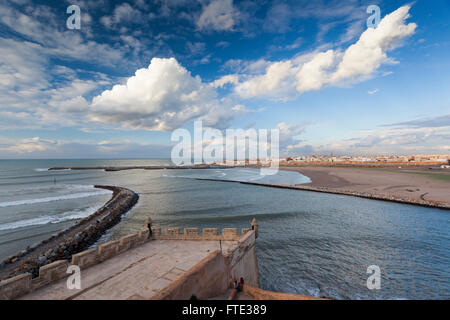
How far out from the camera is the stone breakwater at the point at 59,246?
1317 cm

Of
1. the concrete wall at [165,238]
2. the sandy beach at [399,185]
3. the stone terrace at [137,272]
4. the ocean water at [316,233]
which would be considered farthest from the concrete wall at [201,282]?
the sandy beach at [399,185]

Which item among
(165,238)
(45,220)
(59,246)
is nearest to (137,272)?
(165,238)

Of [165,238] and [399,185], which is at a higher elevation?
[165,238]

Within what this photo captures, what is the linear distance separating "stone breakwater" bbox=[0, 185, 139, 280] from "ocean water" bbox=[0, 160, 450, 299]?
5.15 feet

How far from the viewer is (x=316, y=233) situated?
64.7ft

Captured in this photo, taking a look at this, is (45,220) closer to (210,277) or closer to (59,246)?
(59,246)

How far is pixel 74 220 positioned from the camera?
76.2 feet

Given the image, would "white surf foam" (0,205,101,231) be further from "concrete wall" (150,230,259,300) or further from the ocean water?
"concrete wall" (150,230,259,300)

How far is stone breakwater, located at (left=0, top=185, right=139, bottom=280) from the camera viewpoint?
43.2 feet

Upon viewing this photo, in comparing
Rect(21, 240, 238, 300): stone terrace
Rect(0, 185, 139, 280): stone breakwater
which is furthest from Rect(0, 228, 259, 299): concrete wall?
Rect(0, 185, 139, 280): stone breakwater

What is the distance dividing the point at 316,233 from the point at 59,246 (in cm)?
2441

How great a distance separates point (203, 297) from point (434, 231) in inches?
1067
